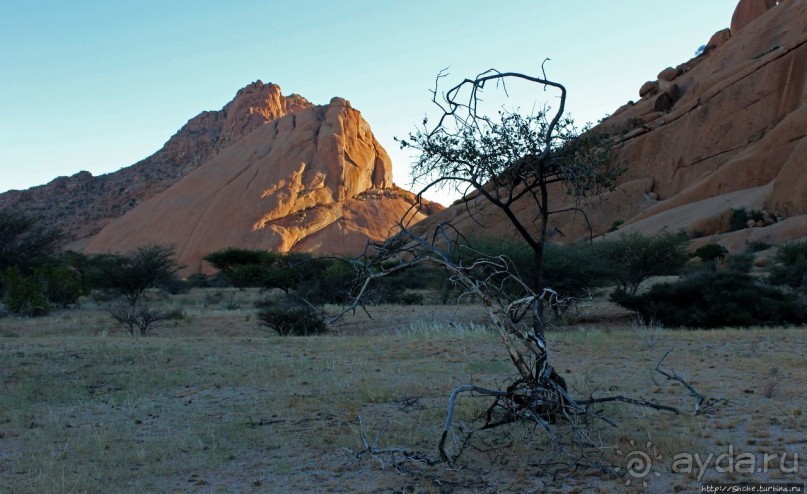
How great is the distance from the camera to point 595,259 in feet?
64.2

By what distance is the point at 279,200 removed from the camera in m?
64.6

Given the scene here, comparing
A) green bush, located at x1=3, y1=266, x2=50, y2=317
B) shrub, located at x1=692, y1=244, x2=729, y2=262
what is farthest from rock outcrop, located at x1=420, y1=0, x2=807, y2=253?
green bush, located at x1=3, y1=266, x2=50, y2=317

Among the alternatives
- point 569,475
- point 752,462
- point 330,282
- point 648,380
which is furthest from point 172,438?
point 330,282

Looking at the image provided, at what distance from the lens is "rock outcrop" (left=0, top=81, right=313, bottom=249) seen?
75875 millimetres

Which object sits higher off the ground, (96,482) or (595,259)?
(595,259)

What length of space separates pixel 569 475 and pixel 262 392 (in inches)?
169

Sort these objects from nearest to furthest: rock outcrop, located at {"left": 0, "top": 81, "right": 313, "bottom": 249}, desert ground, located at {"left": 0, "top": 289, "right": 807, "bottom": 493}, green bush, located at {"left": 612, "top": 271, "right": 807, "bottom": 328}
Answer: desert ground, located at {"left": 0, "top": 289, "right": 807, "bottom": 493}, green bush, located at {"left": 612, "top": 271, "right": 807, "bottom": 328}, rock outcrop, located at {"left": 0, "top": 81, "right": 313, "bottom": 249}

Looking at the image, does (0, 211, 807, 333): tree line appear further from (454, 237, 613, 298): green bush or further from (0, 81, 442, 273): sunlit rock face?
(0, 81, 442, 273): sunlit rock face

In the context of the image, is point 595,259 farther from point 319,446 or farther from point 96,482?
point 96,482

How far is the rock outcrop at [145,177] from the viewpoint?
75875mm

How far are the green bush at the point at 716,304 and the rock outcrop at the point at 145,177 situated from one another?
221ft

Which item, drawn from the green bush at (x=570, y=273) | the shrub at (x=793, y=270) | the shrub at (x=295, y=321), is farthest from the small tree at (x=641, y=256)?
the shrub at (x=295, y=321)

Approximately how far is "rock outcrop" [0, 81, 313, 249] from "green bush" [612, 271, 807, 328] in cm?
6740

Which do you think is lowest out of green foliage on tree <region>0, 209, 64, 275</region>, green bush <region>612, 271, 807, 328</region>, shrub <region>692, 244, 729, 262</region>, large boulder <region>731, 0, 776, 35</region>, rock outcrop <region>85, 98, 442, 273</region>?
green bush <region>612, 271, 807, 328</region>
